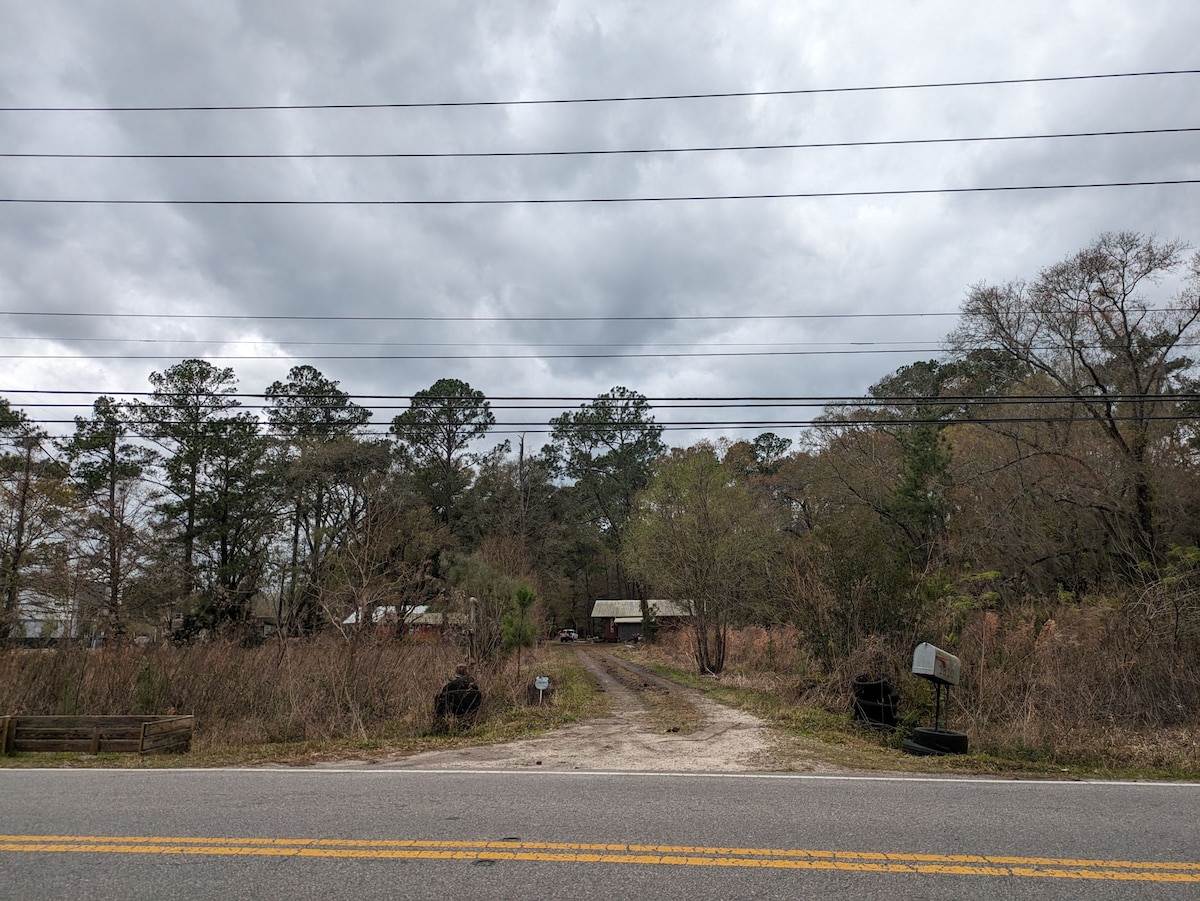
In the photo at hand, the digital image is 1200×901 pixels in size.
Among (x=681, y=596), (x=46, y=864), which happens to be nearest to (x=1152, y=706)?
(x=46, y=864)

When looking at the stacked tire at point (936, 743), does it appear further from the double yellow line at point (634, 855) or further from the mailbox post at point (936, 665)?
the double yellow line at point (634, 855)

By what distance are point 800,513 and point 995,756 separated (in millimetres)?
34760

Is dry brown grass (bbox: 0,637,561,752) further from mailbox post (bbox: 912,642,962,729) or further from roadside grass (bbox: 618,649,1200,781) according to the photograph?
mailbox post (bbox: 912,642,962,729)

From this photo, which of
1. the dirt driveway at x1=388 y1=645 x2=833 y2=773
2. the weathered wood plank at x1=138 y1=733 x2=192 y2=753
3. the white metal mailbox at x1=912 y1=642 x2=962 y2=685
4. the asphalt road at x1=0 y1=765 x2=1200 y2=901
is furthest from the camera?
the weathered wood plank at x1=138 y1=733 x2=192 y2=753

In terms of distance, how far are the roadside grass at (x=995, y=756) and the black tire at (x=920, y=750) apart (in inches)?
3.9

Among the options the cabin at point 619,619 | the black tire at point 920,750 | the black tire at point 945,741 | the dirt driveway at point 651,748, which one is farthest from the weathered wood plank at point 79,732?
the cabin at point 619,619

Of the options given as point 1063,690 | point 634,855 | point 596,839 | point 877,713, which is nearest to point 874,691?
point 877,713

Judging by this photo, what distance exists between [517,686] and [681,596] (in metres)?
14.7

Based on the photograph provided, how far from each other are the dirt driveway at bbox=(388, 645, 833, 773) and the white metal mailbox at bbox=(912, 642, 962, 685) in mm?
2295

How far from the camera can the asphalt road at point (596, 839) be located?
15.3 ft

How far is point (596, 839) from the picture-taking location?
5.63 metres

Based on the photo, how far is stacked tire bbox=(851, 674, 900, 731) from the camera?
1262 cm

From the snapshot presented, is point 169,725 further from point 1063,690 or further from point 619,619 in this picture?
point 619,619

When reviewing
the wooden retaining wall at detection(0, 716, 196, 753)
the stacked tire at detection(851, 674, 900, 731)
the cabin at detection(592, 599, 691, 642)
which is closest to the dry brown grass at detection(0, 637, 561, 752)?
the wooden retaining wall at detection(0, 716, 196, 753)
